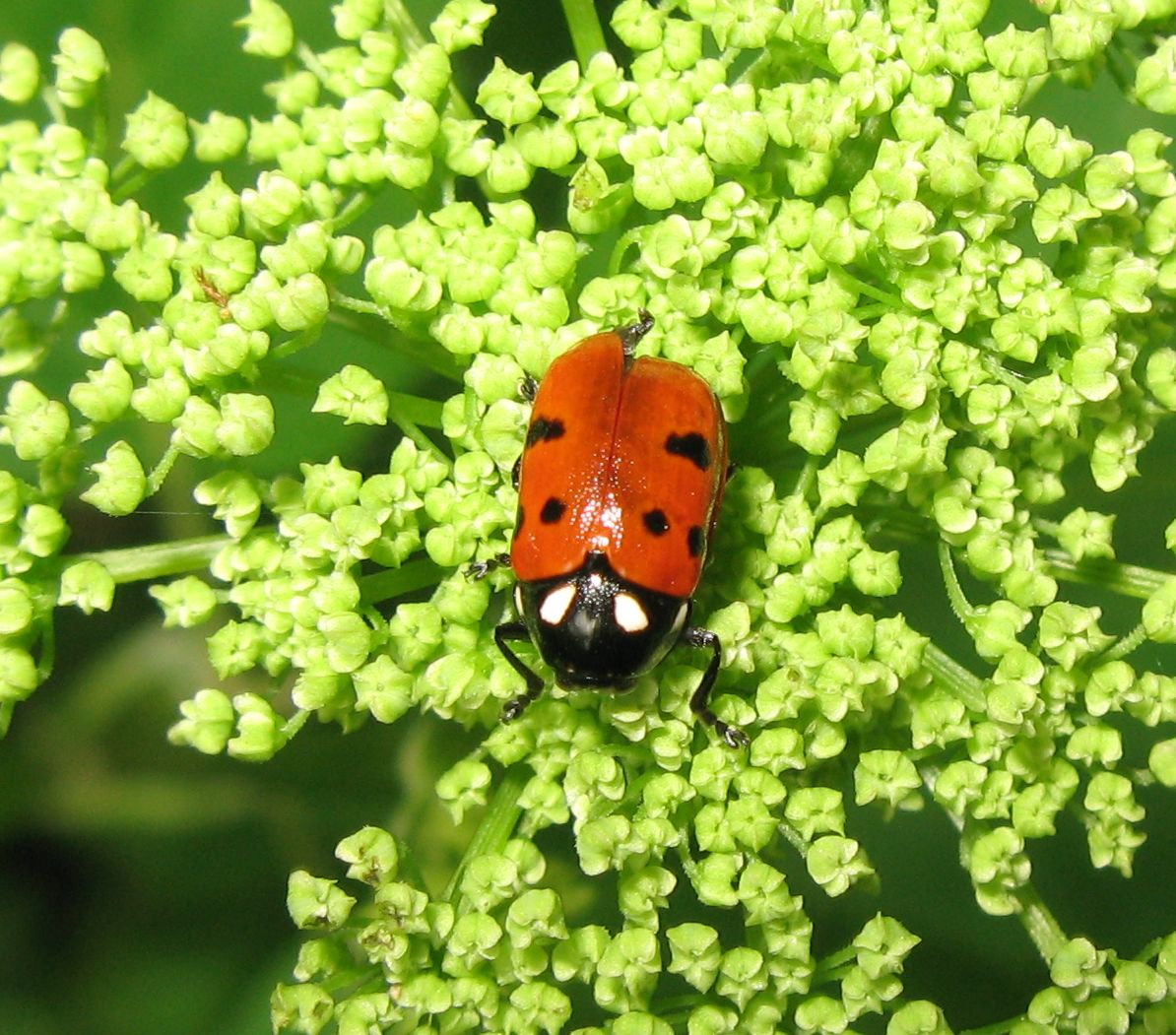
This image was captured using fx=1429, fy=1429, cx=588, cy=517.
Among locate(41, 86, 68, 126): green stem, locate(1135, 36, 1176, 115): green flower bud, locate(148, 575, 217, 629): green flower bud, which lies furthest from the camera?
Answer: locate(41, 86, 68, 126): green stem

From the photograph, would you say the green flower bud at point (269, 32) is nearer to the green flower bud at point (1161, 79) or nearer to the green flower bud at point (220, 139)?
the green flower bud at point (220, 139)

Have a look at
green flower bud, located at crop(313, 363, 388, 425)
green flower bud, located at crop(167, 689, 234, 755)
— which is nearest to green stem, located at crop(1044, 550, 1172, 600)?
green flower bud, located at crop(313, 363, 388, 425)

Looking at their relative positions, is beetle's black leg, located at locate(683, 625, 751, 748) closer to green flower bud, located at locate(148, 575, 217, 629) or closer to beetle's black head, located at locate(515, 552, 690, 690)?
beetle's black head, located at locate(515, 552, 690, 690)

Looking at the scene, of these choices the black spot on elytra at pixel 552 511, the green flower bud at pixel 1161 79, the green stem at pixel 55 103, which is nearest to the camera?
the black spot on elytra at pixel 552 511

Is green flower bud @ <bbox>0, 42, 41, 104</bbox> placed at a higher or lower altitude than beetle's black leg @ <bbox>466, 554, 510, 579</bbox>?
higher

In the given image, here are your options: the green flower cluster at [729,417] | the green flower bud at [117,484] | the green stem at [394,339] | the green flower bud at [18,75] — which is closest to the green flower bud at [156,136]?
the green flower cluster at [729,417]

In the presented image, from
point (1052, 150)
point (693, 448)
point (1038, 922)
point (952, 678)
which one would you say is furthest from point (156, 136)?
point (1038, 922)

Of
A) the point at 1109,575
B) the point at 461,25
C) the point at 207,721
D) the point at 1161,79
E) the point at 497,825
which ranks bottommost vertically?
the point at 497,825

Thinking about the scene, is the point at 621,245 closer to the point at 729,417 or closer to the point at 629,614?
the point at 729,417
